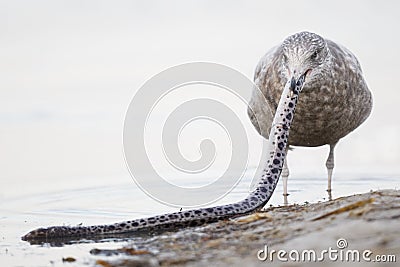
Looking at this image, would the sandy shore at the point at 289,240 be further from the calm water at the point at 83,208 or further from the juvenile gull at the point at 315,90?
the juvenile gull at the point at 315,90

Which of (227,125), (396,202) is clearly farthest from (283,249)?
(227,125)

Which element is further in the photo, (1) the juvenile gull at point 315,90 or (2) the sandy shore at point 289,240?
(1) the juvenile gull at point 315,90

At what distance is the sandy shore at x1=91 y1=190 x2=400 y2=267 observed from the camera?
16.7ft

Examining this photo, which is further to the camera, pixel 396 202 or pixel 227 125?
pixel 227 125

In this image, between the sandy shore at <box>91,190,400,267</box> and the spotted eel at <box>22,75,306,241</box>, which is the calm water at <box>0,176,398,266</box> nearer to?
the spotted eel at <box>22,75,306,241</box>

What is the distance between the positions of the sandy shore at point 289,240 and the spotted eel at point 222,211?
59 centimetres

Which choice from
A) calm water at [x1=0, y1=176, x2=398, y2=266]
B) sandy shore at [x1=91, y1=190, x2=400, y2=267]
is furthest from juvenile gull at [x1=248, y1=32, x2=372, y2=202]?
sandy shore at [x1=91, y1=190, x2=400, y2=267]

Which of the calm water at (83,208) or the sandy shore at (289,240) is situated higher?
the sandy shore at (289,240)

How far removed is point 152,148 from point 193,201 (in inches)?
90.0

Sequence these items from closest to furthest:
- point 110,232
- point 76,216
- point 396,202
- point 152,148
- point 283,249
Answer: point 283,249 < point 396,202 < point 110,232 < point 76,216 < point 152,148

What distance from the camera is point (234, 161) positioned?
10938mm

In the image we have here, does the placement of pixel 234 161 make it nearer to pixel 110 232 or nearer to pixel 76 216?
pixel 76 216

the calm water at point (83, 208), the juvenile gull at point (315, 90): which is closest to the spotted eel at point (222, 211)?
the calm water at point (83, 208)

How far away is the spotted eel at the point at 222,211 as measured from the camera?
23.5ft
